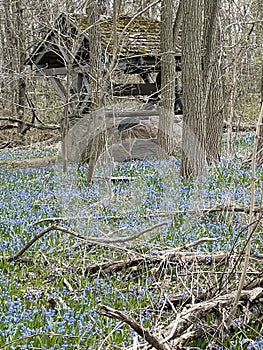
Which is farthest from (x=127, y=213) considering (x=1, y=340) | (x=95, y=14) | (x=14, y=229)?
(x=95, y=14)

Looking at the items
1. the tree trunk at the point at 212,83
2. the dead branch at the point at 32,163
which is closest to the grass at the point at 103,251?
the tree trunk at the point at 212,83

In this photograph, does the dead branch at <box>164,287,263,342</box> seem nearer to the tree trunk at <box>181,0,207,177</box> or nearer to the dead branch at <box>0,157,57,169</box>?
the tree trunk at <box>181,0,207,177</box>

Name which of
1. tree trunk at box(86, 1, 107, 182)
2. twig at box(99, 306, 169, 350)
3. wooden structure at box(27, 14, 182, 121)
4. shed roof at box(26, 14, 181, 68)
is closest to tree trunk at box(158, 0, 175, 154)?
tree trunk at box(86, 1, 107, 182)

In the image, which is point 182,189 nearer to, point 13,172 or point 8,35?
point 13,172

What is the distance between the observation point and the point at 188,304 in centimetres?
350

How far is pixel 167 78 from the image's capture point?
1119 cm

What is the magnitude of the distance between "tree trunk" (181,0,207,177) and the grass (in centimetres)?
38

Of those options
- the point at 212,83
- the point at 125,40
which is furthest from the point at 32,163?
the point at 212,83

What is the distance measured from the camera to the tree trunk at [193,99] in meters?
9.10

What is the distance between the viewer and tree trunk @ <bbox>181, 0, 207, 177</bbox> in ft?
29.9

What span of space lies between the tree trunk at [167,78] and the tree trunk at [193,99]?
1.21 metres

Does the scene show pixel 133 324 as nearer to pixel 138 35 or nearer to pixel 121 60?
pixel 121 60

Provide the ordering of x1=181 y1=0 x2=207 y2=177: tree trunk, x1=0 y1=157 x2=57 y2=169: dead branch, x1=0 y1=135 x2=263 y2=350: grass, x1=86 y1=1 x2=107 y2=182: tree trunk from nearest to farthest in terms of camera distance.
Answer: x1=0 y1=135 x2=263 y2=350: grass
x1=86 y1=1 x2=107 y2=182: tree trunk
x1=181 y1=0 x2=207 y2=177: tree trunk
x1=0 y1=157 x2=57 y2=169: dead branch

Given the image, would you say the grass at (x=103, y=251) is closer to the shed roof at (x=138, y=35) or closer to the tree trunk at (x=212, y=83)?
the tree trunk at (x=212, y=83)
